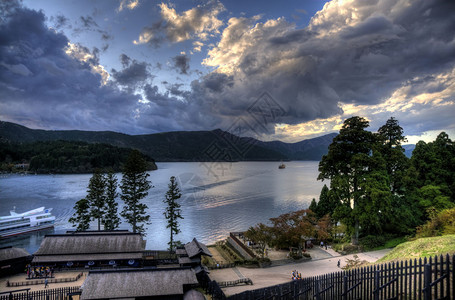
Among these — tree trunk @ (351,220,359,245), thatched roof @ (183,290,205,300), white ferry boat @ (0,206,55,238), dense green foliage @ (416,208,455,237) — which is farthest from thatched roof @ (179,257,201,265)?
white ferry boat @ (0,206,55,238)

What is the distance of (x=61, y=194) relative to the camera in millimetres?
86188

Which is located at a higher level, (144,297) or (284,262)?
(144,297)

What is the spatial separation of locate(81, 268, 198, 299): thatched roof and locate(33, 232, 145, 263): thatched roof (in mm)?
9021

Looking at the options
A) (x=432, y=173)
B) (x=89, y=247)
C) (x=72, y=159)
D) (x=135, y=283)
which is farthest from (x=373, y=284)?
(x=72, y=159)

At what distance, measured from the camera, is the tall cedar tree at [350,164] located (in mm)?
28781

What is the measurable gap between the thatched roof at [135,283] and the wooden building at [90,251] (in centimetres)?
898

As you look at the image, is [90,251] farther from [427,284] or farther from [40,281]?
[427,284]

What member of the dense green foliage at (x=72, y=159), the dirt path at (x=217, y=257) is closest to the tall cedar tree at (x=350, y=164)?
the dirt path at (x=217, y=257)

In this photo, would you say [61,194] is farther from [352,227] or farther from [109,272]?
[352,227]

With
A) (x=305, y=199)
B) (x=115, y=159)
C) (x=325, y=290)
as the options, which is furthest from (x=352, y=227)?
(x=115, y=159)

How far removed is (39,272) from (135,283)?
13643 millimetres

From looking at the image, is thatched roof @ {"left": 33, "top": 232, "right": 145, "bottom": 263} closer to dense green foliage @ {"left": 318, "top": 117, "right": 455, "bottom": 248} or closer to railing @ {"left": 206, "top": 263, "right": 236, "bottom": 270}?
railing @ {"left": 206, "top": 263, "right": 236, "bottom": 270}

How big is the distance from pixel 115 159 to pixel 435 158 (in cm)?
16450

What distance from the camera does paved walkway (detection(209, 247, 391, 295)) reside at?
23656mm
